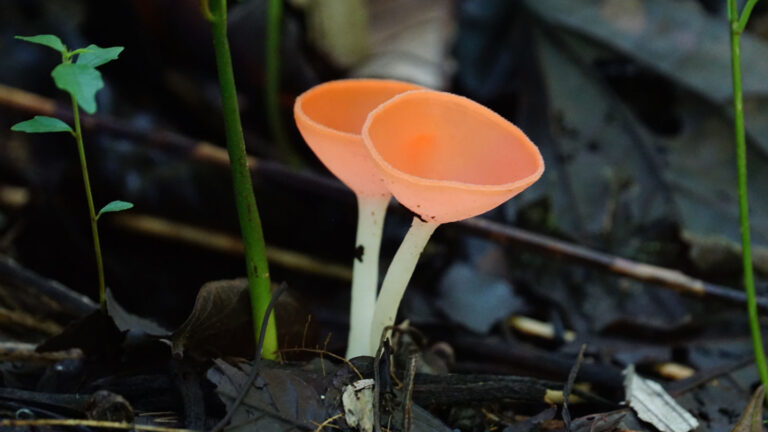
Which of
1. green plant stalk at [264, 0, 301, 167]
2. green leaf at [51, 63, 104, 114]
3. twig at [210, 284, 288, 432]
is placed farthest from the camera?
green plant stalk at [264, 0, 301, 167]

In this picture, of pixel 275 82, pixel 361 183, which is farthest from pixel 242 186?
pixel 275 82

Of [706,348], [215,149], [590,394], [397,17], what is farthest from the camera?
[397,17]

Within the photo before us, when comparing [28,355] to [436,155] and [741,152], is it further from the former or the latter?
[741,152]

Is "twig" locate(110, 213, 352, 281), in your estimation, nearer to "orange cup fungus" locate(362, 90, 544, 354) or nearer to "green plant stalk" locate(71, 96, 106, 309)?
"orange cup fungus" locate(362, 90, 544, 354)

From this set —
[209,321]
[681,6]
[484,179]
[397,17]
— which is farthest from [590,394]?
[397,17]

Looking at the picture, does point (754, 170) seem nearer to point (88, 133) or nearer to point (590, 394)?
point (590, 394)

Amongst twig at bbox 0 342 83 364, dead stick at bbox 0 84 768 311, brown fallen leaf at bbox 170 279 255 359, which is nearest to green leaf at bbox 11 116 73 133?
brown fallen leaf at bbox 170 279 255 359
